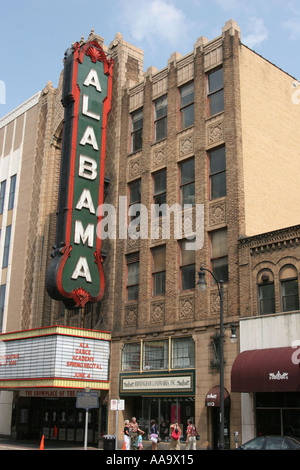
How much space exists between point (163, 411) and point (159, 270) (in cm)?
728

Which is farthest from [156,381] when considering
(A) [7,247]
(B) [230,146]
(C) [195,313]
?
(A) [7,247]

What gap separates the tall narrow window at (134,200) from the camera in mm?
31969

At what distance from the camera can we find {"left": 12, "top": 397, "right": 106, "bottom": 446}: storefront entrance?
31.8m

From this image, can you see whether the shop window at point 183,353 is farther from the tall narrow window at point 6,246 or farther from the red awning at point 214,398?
the tall narrow window at point 6,246

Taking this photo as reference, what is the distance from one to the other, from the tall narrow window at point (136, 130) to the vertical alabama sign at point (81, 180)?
2002mm

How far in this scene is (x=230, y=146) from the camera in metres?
27.5

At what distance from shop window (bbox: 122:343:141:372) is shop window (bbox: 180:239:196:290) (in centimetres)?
441

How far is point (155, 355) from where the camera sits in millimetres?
28609

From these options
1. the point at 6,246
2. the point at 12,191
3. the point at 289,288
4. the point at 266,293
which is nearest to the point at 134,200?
the point at 266,293

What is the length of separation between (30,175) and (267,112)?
20242mm

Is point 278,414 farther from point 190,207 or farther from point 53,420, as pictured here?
point 53,420

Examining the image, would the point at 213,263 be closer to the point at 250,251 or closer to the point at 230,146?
the point at 250,251

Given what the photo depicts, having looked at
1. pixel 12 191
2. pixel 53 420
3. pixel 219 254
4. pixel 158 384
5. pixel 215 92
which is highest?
pixel 12 191

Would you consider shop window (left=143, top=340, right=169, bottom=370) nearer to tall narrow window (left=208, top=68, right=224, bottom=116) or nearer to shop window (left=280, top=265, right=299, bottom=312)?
shop window (left=280, top=265, right=299, bottom=312)
